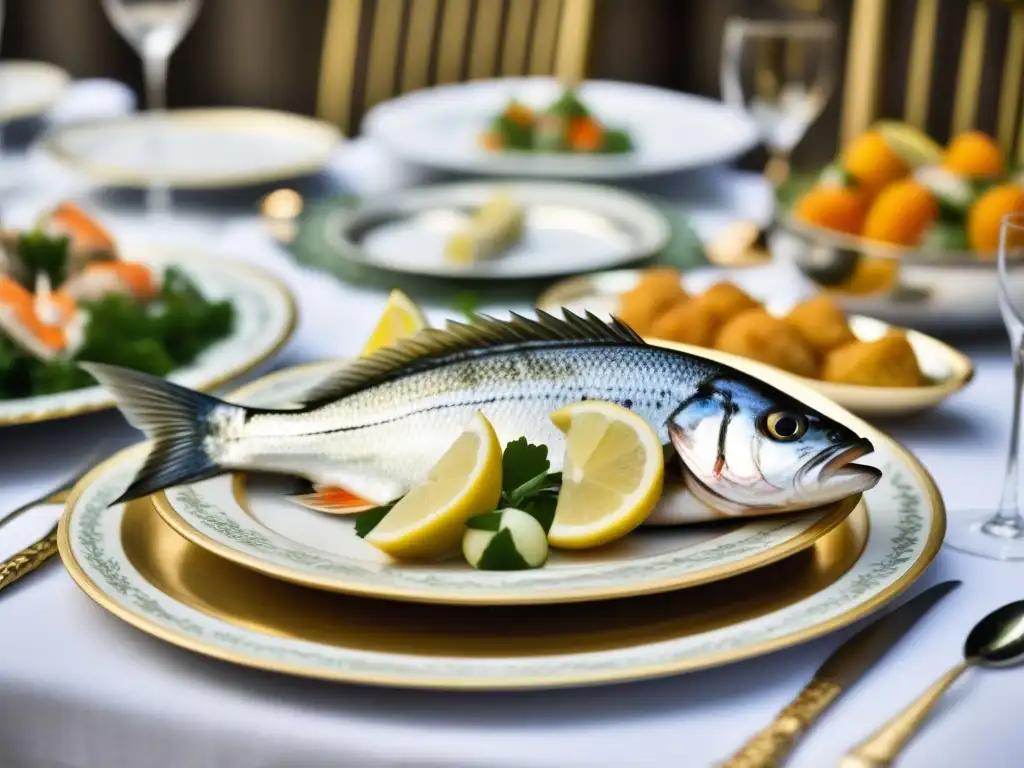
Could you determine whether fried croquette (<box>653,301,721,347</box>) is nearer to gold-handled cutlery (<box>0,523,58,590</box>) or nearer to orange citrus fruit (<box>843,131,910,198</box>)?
orange citrus fruit (<box>843,131,910,198</box>)

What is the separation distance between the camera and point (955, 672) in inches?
31.9

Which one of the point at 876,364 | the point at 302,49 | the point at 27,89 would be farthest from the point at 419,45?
the point at 876,364

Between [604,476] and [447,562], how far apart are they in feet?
0.37

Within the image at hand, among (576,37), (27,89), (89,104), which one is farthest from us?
(89,104)

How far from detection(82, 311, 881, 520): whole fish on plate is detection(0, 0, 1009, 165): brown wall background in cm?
311

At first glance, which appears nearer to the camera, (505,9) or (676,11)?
(505,9)

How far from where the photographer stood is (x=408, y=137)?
2242mm

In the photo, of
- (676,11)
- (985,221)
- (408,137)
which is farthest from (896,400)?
(676,11)

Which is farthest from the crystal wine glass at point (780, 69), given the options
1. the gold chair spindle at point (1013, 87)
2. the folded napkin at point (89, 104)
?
the folded napkin at point (89, 104)

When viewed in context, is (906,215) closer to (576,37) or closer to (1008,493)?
(1008,493)

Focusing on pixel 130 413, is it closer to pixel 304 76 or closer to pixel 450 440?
pixel 450 440

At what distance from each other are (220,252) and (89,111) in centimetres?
100

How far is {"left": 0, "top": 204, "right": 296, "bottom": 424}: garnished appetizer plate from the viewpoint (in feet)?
4.09

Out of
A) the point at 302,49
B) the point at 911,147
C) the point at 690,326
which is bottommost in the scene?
the point at 302,49
